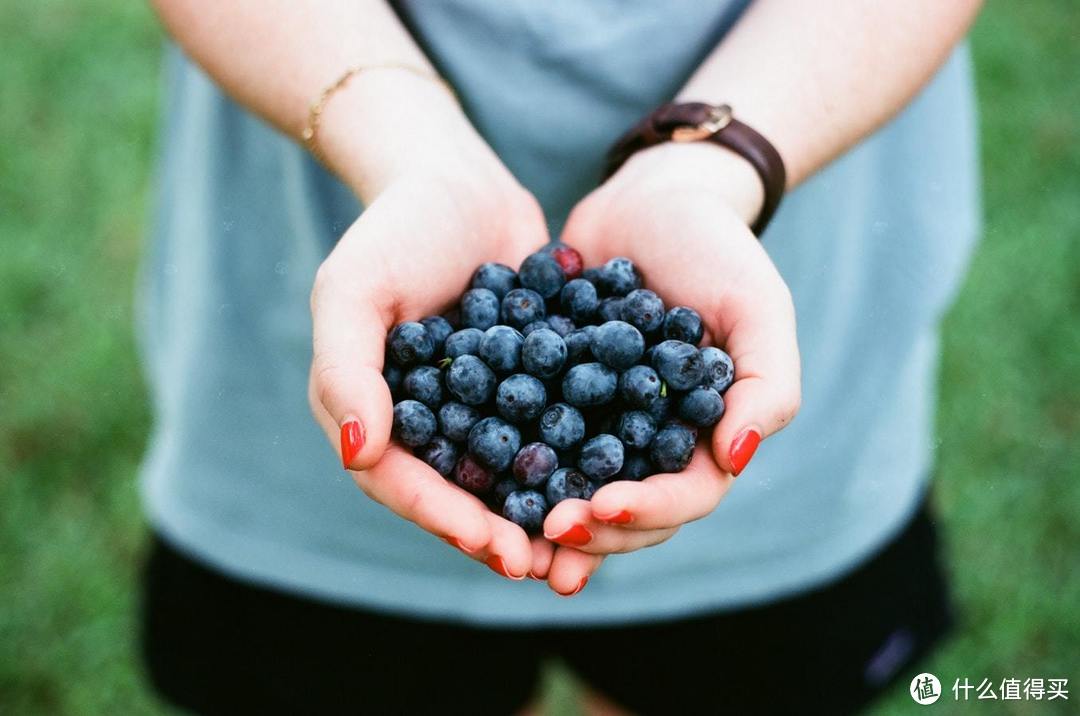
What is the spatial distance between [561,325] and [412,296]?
18 centimetres

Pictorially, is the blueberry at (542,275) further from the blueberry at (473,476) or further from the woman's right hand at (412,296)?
the blueberry at (473,476)

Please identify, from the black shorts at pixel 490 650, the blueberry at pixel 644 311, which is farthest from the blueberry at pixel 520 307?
the black shorts at pixel 490 650

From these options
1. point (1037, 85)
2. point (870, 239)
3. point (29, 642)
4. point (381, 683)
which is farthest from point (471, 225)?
point (1037, 85)

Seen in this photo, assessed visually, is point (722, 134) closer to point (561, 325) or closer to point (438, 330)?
point (561, 325)

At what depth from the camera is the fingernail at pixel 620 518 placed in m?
0.96

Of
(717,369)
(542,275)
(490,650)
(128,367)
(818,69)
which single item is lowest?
(128,367)

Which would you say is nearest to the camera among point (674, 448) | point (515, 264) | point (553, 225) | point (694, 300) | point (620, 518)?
point (620, 518)

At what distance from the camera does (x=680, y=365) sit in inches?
43.2

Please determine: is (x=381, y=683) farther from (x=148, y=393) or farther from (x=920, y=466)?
(x=148, y=393)

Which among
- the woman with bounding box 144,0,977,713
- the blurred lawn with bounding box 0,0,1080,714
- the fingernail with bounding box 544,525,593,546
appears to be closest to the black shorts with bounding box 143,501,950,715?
the woman with bounding box 144,0,977,713

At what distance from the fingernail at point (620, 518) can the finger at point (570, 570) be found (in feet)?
0.19

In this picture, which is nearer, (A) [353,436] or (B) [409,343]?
(A) [353,436]

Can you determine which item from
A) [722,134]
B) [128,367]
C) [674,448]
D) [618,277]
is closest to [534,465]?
[674,448]

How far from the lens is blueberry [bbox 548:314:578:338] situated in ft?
4.03
